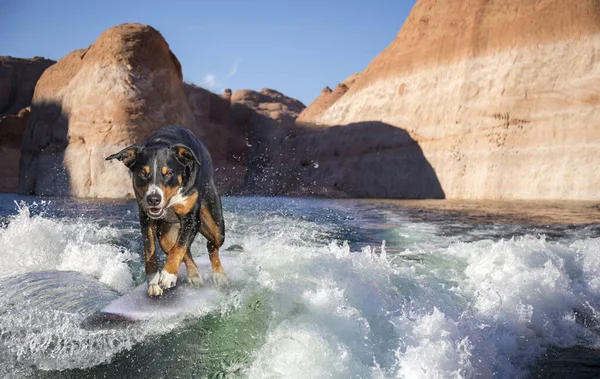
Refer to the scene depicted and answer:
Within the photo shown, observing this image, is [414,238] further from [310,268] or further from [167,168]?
[167,168]

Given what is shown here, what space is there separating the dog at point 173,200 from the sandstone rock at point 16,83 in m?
59.5

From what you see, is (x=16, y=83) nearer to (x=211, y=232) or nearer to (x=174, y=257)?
(x=211, y=232)

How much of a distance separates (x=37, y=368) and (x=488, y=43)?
2883 centimetres

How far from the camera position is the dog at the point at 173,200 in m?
3.33

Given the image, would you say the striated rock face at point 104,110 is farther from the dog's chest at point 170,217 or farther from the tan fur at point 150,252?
the tan fur at point 150,252

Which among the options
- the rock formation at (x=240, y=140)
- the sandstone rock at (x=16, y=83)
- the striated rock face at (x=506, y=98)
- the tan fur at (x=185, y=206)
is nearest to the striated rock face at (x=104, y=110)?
the rock formation at (x=240, y=140)

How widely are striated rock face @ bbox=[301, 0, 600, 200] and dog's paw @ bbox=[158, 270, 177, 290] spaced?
2205 cm

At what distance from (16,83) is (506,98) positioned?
55.2 meters

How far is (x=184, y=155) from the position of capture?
3.49m

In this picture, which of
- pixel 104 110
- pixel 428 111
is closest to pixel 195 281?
pixel 104 110

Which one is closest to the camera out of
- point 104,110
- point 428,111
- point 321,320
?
point 321,320

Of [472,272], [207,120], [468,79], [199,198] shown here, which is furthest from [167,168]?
[207,120]

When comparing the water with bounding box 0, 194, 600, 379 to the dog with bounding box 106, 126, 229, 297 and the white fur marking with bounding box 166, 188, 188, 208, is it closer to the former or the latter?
the dog with bounding box 106, 126, 229, 297

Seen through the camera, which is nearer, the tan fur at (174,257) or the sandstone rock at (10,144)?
the tan fur at (174,257)
